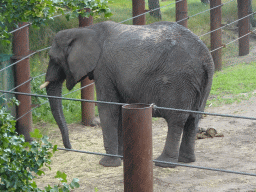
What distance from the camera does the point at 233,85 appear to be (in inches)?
299

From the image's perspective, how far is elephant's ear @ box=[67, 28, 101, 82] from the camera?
4602 millimetres

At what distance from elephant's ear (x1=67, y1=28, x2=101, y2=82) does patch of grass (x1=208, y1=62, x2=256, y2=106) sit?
290cm

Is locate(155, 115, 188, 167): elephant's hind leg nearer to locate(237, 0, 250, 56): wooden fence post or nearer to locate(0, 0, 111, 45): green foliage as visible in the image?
locate(0, 0, 111, 45): green foliage

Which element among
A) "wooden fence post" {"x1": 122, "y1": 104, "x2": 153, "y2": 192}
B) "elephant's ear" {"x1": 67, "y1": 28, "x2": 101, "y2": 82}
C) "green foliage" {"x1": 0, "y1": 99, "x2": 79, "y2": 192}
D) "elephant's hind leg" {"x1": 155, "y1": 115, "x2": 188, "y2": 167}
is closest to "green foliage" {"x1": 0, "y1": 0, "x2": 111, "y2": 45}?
"green foliage" {"x1": 0, "y1": 99, "x2": 79, "y2": 192}

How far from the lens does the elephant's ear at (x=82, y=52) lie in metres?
4.60

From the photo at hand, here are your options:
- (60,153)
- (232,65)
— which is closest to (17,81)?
(60,153)

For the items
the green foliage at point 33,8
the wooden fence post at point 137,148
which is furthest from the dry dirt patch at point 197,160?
the green foliage at point 33,8

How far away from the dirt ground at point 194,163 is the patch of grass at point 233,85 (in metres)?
0.28

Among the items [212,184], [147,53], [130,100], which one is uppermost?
[147,53]

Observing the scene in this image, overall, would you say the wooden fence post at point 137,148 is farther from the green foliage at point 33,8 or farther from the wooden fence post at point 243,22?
the wooden fence post at point 243,22

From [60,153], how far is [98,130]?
1.14 meters

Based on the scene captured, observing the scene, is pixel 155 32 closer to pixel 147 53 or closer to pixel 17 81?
pixel 147 53

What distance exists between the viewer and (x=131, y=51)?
4.36 meters

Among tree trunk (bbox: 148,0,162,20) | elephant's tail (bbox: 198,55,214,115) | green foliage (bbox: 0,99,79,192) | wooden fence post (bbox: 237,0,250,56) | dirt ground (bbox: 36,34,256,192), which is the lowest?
dirt ground (bbox: 36,34,256,192)
